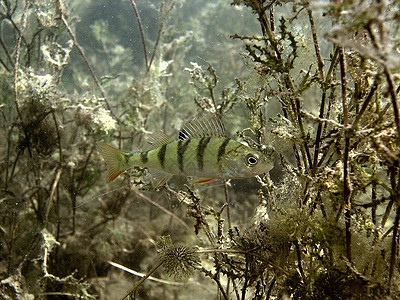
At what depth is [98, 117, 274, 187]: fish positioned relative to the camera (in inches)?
96.2

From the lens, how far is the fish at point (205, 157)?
2443mm

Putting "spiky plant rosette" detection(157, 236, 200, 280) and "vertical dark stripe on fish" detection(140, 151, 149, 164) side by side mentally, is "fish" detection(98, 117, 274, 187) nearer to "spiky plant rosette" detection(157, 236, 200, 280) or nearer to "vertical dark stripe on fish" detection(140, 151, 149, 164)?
"vertical dark stripe on fish" detection(140, 151, 149, 164)

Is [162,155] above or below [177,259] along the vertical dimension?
above

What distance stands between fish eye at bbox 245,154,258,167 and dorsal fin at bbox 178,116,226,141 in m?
0.34

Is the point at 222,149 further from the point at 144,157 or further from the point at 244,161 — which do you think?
the point at 144,157

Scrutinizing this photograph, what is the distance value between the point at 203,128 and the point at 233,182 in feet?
19.0

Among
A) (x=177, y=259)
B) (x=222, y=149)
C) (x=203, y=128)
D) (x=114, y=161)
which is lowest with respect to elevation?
(x=177, y=259)

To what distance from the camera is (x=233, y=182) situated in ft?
27.2

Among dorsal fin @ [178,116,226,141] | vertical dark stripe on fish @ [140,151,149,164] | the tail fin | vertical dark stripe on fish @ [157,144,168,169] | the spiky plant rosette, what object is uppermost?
dorsal fin @ [178,116,226,141]

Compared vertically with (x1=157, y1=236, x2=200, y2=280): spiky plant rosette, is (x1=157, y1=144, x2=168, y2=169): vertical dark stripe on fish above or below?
above

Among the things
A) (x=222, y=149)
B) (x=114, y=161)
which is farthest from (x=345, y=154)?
(x=114, y=161)

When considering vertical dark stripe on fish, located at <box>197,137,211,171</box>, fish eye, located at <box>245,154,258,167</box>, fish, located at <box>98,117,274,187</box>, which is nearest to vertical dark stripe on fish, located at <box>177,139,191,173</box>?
fish, located at <box>98,117,274,187</box>

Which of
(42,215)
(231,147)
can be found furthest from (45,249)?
(231,147)

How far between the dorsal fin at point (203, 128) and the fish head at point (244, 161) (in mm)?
279
